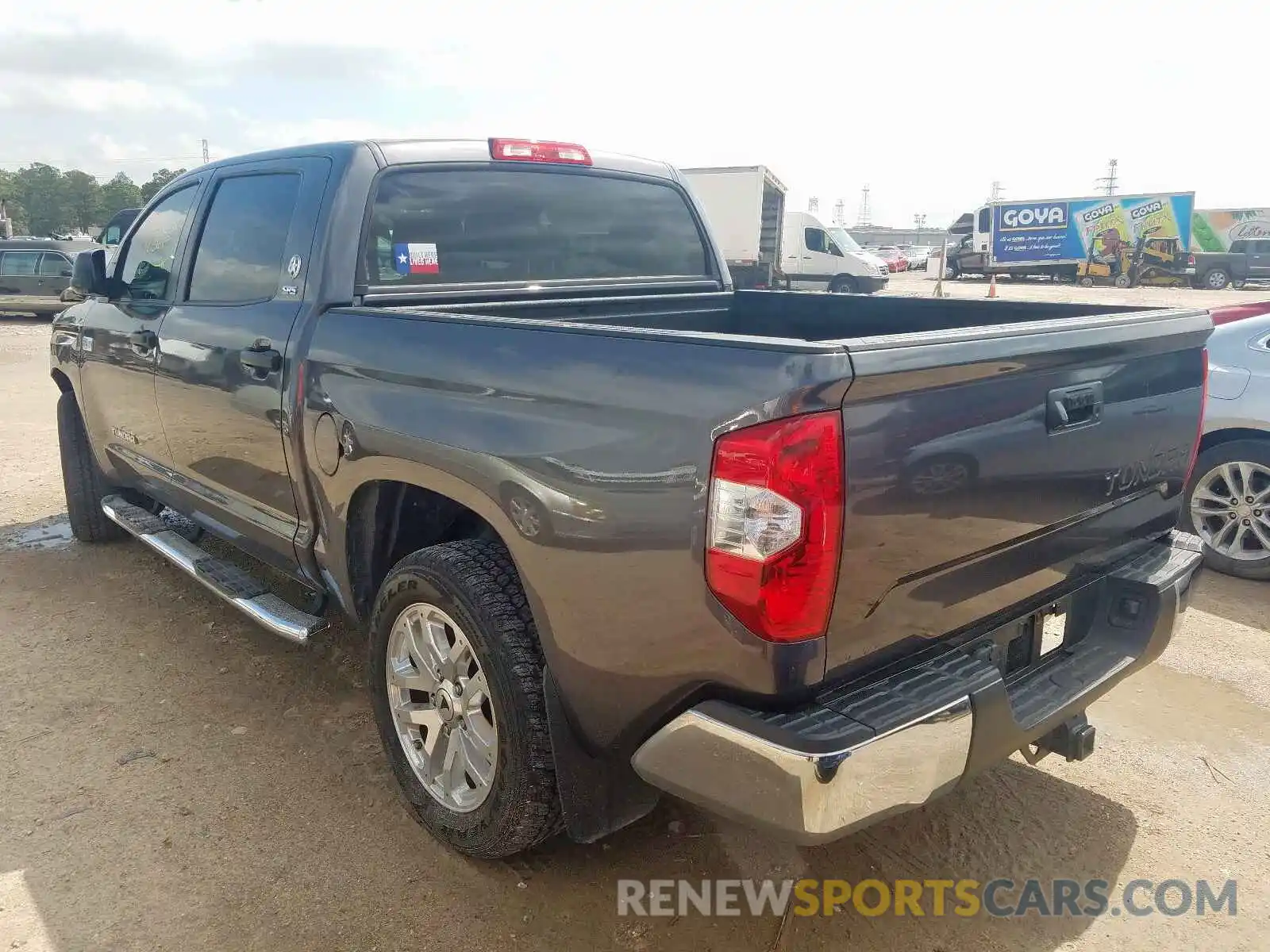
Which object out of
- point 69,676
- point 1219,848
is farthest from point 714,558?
point 69,676

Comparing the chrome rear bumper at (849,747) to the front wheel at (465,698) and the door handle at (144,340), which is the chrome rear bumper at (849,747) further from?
the door handle at (144,340)

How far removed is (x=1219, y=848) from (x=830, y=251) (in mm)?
24900

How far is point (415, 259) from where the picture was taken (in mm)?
3365

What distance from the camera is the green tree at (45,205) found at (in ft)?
203

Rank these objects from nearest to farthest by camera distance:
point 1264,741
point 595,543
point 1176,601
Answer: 1. point 595,543
2. point 1176,601
3. point 1264,741

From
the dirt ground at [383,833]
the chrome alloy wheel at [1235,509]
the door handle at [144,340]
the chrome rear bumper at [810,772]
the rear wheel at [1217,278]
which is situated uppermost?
the door handle at [144,340]

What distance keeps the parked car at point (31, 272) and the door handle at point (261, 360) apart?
17.8m

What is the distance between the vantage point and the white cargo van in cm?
2602

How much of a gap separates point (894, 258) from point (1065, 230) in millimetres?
17446

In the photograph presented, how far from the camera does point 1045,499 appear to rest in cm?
226

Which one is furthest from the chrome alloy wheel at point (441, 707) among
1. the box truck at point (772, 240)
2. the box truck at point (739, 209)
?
the box truck at point (739, 209)

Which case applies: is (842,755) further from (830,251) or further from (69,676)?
(830,251)

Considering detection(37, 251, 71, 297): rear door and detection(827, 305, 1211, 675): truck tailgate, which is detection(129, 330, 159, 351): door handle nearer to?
detection(827, 305, 1211, 675): truck tailgate

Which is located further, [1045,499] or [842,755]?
[1045,499]
